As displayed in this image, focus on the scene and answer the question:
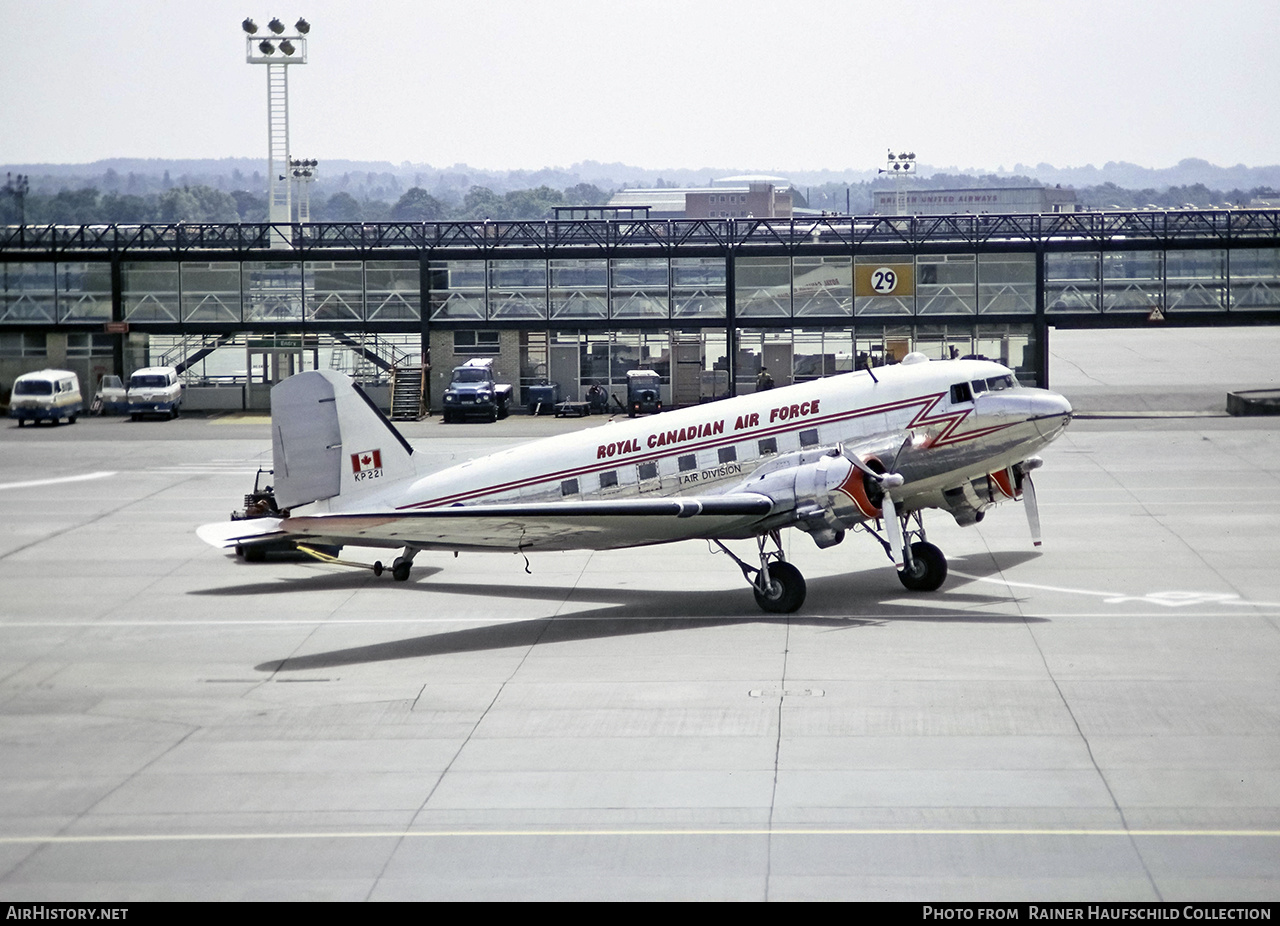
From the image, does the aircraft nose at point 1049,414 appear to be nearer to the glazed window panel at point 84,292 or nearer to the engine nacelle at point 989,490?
the engine nacelle at point 989,490

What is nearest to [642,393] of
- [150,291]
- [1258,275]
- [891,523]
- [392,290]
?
[392,290]

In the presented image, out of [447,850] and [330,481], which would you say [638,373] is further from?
[447,850]

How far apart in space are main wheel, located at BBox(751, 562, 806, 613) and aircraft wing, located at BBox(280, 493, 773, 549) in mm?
1018

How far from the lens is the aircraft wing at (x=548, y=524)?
81.8ft

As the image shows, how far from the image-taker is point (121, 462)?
51.1m

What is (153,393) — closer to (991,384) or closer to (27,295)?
(27,295)

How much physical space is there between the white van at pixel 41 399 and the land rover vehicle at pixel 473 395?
17775 millimetres

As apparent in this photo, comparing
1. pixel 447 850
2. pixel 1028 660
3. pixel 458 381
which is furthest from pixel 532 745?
pixel 458 381

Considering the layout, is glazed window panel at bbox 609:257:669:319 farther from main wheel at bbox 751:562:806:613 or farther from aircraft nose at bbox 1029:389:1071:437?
main wheel at bbox 751:562:806:613

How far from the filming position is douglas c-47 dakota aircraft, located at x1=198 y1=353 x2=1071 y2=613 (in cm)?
2564

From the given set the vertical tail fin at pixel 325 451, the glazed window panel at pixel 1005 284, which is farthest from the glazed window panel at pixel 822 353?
the vertical tail fin at pixel 325 451

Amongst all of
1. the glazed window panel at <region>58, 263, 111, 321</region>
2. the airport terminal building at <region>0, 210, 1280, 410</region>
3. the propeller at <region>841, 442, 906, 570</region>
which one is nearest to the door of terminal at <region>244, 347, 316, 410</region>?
the airport terminal building at <region>0, 210, 1280, 410</region>

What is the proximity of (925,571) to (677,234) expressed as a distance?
1759 inches
